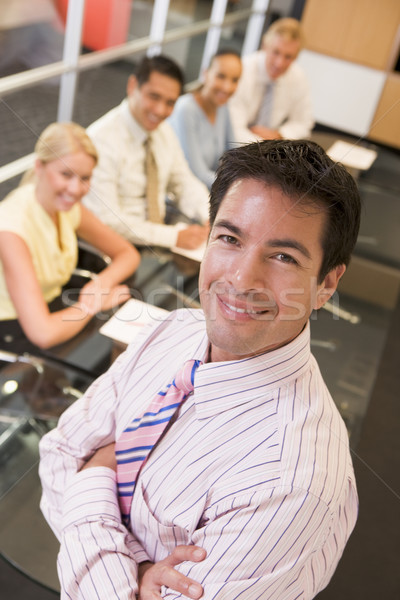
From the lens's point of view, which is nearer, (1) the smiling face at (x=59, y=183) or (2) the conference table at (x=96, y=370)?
(2) the conference table at (x=96, y=370)

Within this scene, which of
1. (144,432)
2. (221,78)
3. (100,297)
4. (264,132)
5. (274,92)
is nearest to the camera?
(144,432)

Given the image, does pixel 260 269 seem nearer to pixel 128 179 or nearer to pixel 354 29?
pixel 128 179

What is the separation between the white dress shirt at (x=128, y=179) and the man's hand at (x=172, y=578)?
1.14 metres

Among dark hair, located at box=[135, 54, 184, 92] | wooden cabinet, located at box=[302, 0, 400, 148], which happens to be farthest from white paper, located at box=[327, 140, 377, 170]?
wooden cabinet, located at box=[302, 0, 400, 148]

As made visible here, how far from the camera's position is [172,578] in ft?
2.23

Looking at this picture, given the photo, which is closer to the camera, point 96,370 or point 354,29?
point 96,370

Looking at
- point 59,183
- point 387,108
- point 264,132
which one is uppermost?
point 59,183

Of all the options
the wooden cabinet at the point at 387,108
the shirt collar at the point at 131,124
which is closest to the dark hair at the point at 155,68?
the shirt collar at the point at 131,124

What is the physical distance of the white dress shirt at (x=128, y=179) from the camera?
6.27ft

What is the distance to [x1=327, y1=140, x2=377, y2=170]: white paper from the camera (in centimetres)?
277

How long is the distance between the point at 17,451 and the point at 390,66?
176 inches

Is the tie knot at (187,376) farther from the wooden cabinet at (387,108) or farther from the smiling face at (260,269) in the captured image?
the wooden cabinet at (387,108)

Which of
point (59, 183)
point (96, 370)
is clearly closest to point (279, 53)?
point (59, 183)

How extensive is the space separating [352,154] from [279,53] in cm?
75
